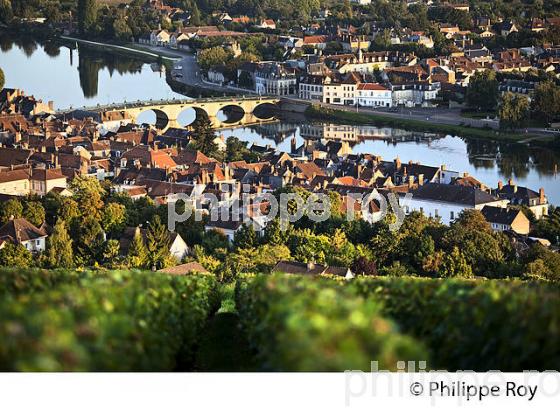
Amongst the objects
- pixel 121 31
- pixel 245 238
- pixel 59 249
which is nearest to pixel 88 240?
pixel 59 249

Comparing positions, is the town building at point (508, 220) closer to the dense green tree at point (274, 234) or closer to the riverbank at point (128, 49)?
the dense green tree at point (274, 234)

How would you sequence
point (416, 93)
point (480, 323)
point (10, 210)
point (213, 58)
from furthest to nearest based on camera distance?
1. point (213, 58)
2. point (416, 93)
3. point (10, 210)
4. point (480, 323)

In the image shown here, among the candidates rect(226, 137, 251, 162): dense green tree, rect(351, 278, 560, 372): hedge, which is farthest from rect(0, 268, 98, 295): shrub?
rect(226, 137, 251, 162): dense green tree

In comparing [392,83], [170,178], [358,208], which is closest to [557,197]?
[358,208]

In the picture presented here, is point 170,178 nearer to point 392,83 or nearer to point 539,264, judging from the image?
point 539,264

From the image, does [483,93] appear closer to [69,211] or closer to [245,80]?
[245,80]

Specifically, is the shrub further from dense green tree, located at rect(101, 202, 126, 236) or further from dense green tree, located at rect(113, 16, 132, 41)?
dense green tree, located at rect(113, 16, 132, 41)
